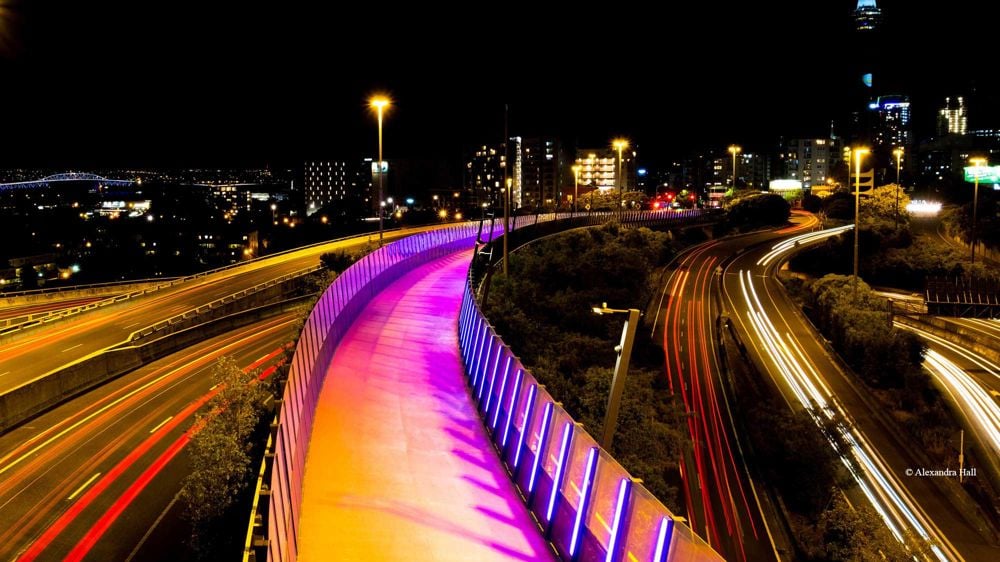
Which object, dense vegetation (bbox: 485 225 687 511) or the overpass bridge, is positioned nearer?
the overpass bridge

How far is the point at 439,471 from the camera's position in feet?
35.0

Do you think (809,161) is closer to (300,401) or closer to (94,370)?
(94,370)

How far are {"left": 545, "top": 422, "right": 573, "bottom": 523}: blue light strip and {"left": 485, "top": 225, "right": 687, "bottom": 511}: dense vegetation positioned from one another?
10338 mm

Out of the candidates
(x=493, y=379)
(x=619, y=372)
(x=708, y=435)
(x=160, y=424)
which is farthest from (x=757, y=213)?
(x=619, y=372)

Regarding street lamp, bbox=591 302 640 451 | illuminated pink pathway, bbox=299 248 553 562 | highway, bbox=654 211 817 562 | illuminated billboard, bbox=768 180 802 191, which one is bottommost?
highway, bbox=654 211 817 562

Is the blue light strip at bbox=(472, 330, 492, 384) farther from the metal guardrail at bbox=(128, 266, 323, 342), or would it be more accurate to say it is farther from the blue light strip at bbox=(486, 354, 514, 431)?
the metal guardrail at bbox=(128, 266, 323, 342)

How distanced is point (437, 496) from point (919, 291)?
47.9 meters

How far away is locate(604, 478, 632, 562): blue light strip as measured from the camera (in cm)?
696

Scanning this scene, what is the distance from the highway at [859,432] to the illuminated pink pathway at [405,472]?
43.1ft

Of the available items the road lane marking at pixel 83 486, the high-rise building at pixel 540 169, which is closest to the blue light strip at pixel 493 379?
the road lane marking at pixel 83 486

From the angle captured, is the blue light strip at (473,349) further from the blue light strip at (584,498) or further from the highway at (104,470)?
the blue light strip at (584,498)

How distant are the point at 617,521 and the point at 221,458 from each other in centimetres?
798

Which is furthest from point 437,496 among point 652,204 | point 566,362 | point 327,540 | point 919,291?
point 652,204

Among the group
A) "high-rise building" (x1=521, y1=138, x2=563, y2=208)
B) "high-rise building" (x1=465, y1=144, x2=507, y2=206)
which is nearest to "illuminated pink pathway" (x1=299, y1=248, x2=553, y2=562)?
"high-rise building" (x1=521, y1=138, x2=563, y2=208)
